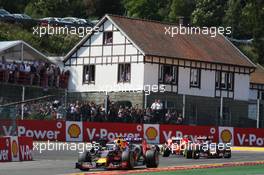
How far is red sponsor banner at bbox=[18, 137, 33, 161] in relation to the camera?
89.6ft

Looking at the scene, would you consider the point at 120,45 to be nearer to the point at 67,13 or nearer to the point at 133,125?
the point at 133,125

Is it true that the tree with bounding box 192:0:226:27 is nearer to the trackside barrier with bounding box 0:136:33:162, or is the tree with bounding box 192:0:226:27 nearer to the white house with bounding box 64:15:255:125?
the white house with bounding box 64:15:255:125

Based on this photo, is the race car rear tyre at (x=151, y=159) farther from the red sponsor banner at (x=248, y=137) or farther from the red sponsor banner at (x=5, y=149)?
the red sponsor banner at (x=248, y=137)

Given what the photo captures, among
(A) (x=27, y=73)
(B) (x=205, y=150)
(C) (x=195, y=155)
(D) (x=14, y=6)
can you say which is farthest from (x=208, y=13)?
(C) (x=195, y=155)

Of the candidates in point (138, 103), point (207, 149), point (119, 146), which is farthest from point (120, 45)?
point (119, 146)

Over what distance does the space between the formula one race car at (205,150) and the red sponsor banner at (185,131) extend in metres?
10.5

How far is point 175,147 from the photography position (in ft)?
102

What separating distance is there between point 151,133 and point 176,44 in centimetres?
1717

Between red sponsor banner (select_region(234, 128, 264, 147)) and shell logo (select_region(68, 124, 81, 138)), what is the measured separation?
9.90 meters

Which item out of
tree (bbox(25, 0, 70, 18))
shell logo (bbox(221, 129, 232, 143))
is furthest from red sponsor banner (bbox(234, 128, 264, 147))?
tree (bbox(25, 0, 70, 18))

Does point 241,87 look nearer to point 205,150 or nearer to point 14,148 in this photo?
point 205,150

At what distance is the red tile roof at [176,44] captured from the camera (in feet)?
184

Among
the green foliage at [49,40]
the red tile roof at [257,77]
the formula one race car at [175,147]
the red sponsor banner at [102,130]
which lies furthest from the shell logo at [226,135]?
the green foliage at [49,40]

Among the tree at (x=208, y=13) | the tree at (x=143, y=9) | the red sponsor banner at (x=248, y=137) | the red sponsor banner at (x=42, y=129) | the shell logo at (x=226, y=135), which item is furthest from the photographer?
the tree at (x=143, y=9)
